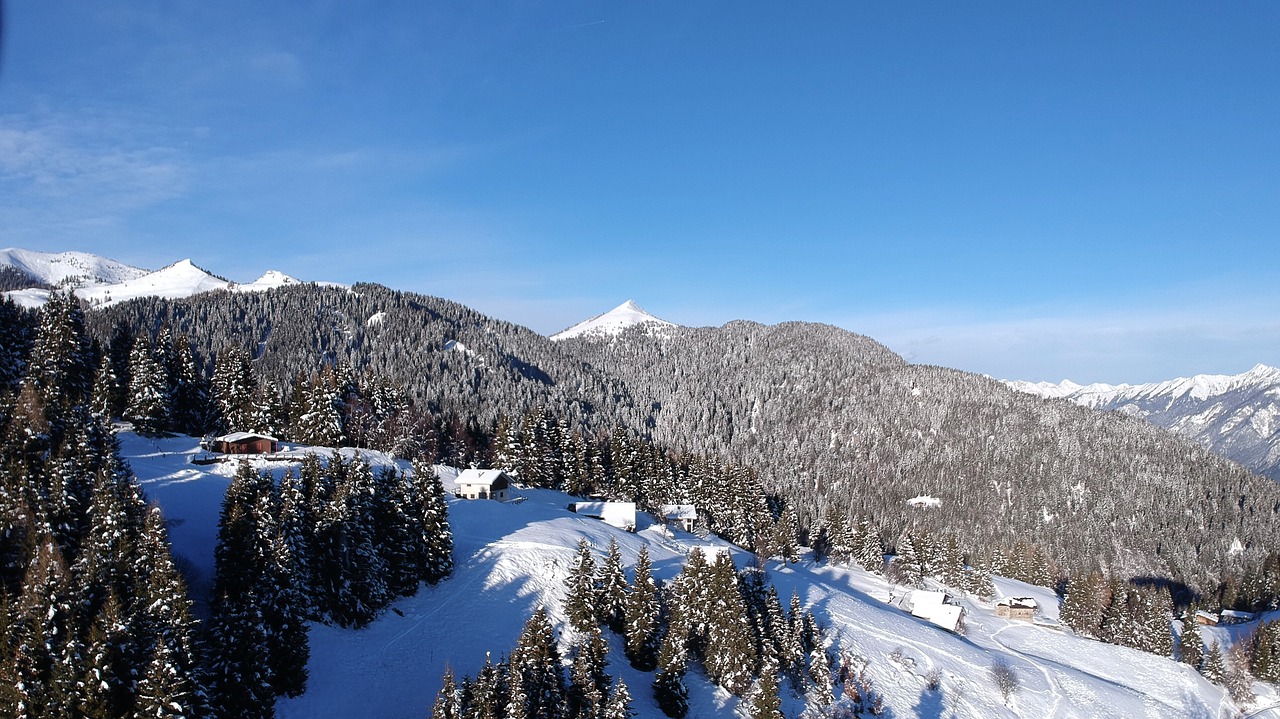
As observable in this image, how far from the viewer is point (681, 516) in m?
80.9

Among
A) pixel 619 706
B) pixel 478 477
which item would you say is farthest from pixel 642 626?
pixel 478 477

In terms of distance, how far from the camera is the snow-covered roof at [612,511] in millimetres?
68875

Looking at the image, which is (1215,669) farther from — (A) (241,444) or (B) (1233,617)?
(A) (241,444)

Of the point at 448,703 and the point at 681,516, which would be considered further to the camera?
the point at 681,516

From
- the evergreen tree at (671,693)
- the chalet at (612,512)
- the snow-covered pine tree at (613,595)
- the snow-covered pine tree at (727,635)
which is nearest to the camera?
the evergreen tree at (671,693)

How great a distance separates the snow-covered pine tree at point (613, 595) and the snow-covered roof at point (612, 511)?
23.7 metres

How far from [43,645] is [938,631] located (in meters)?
65.2

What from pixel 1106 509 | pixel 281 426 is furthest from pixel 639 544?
pixel 1106 509

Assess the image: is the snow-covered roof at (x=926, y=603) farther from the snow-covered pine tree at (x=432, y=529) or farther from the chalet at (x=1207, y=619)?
the chalet at (x=1207, y=619)

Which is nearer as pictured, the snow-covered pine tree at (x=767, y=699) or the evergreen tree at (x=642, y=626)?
the snow-covered pine tree at (x=767, y=699)

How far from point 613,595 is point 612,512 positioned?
25.7 meters

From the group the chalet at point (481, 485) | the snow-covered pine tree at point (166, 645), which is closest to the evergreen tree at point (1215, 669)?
the chalet at point (481, 485)

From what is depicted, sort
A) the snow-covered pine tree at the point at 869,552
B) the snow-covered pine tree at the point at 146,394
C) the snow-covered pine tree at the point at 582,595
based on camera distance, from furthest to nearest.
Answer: the snow-covered pine tree at the point at 869,552 < the snow-covered pine tree at the point at 146,394 < the snow-covered pine tree at the point at 582,595

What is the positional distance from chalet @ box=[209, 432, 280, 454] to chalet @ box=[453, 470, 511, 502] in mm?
17086
